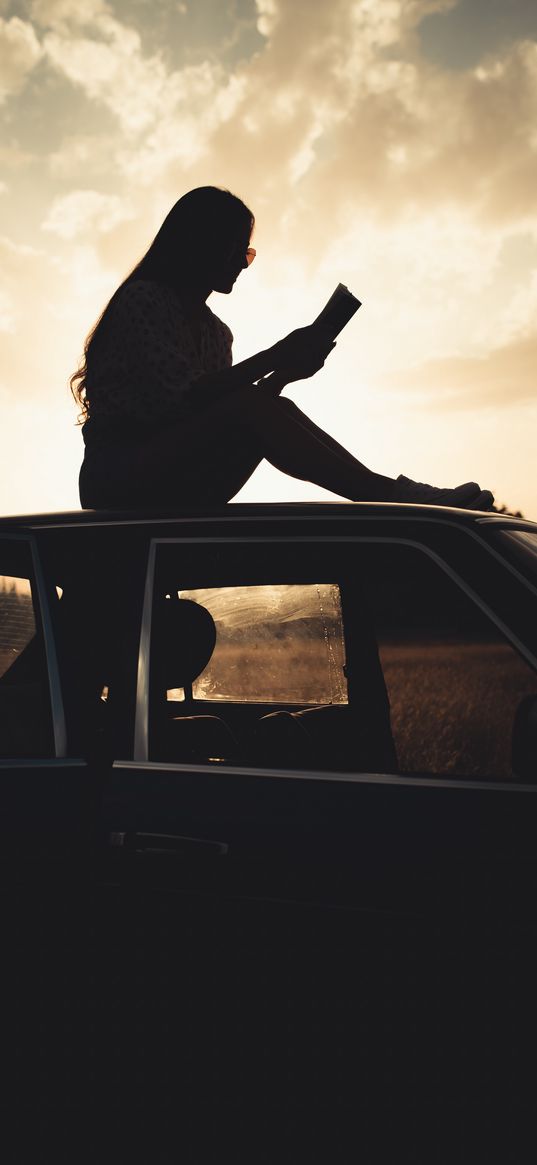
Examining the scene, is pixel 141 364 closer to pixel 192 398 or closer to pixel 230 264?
pixel 192 398

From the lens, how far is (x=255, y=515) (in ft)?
7.29

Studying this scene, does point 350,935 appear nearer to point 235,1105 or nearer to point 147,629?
point 235,1105

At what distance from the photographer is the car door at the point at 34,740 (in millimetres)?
2084

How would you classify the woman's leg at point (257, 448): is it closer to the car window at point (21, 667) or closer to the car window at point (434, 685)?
the car window at point (434, 685)

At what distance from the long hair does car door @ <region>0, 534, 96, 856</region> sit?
1169 mm

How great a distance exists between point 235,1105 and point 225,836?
510mm

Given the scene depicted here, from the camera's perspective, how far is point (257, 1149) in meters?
1.83

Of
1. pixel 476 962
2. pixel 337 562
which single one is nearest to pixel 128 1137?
pixel 476 962

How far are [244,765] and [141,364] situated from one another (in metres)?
1.61

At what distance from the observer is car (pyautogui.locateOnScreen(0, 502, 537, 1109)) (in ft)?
5.87

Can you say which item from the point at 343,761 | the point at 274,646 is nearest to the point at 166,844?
the point at 343,761

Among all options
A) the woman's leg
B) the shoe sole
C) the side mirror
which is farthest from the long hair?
the side mirror

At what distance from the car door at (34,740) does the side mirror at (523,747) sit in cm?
92

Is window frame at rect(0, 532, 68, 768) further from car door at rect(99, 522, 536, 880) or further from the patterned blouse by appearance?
the patterned blouse
